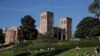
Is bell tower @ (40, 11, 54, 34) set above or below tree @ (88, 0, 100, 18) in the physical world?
above

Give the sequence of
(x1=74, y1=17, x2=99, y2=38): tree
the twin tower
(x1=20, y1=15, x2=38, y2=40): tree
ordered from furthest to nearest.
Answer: the twin tower → (x1=74, y1=17, x2=99, y2=38): tree → (x1=20, y1=15, x2=38, y2=40): tree

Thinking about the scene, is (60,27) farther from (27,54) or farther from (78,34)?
(27,54)

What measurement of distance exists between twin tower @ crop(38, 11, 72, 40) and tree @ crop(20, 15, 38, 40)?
117 feet

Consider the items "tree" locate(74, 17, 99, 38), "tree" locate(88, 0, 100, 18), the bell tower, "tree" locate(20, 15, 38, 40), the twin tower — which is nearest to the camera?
"tree" locate(88, 0, 100, 18)

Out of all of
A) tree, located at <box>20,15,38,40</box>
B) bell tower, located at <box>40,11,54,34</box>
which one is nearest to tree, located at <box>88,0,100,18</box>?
tree, located at <box>20,15,38,40</box>

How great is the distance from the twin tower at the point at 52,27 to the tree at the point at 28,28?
35572mm

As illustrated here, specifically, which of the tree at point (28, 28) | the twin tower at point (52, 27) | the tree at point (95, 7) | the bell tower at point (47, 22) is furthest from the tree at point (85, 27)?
the tree at point (95, 7)

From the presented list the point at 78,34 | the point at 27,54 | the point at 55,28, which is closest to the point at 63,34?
the point at 55,28

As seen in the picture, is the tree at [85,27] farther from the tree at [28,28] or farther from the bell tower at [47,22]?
the bell tower at [47,22]

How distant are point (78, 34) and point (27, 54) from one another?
175ft

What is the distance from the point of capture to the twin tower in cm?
12681

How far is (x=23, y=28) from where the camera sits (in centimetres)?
8562

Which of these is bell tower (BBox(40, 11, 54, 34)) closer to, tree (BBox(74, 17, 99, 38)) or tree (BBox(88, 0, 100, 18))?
tree (BBox(74, 17, 99, 38))

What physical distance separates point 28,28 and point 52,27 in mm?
43864
